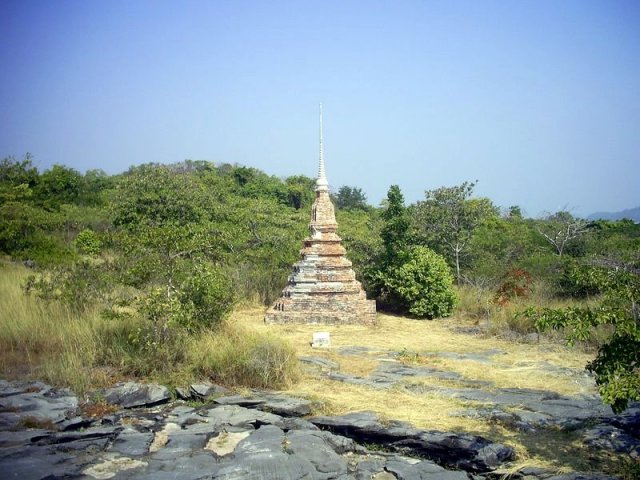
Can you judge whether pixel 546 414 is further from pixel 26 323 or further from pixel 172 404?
pixel 26 323

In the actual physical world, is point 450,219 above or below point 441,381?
above

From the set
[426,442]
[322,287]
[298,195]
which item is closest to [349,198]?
[298,195]

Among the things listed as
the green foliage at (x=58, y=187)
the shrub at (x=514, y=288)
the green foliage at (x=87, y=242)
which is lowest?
the shrub at (x=514, y=288)

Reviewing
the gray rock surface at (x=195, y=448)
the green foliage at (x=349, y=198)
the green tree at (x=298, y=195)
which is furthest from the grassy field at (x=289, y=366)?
the green foliage at (x=349, y=198)

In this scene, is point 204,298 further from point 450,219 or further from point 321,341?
point 450,219

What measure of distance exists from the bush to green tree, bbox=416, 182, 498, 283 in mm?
10269

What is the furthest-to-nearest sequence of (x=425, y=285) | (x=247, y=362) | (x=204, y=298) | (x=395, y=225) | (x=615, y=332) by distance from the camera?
(x=395, y=225) → (x=425, y=285) → (x=204, y=298) → (x=247, y=362) → (x=615, y=332)

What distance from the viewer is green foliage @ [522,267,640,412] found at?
15.1 feet

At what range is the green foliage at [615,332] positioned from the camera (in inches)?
181

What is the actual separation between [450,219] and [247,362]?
11.4m

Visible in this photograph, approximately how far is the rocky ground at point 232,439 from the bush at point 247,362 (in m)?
0.50

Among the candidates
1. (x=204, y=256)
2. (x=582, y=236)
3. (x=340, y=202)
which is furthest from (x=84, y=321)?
(x=340, y=202)

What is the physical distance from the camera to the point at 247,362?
7770 mm

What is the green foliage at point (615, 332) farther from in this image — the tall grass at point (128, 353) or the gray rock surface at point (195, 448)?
the tall grass at point (128, 353)
